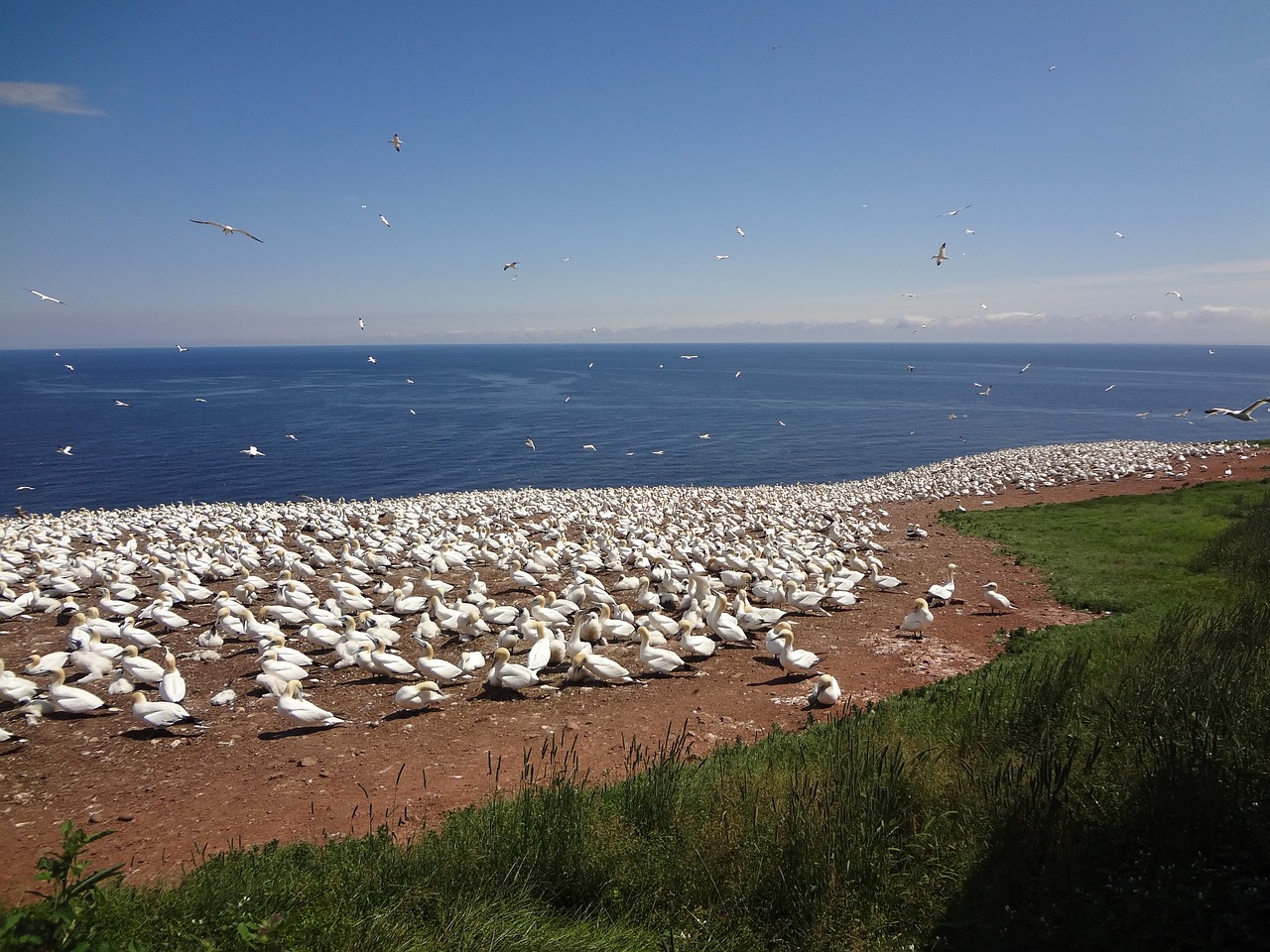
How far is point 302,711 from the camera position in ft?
29.2

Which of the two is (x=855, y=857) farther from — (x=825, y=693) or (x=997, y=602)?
(x=997, y=602)

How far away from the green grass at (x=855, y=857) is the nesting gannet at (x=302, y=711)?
3.25 meters

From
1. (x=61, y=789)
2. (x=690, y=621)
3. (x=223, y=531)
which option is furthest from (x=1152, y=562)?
(x=223, y=531)

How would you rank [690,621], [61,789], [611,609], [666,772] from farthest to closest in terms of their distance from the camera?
1. [611,609]
2. [690,621]
3. [61,789]
4. [666,772]

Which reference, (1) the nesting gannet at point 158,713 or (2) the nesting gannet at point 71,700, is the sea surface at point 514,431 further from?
(1) the nesting gannet at point 158,713

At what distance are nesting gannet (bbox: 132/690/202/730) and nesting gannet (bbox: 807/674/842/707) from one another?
839 cm

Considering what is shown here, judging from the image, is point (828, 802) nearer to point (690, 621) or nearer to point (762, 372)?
point (690, 621)

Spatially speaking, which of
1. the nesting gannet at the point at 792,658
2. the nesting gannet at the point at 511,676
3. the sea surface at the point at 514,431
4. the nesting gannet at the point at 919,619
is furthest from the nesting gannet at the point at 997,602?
the sea surface at the point at 514,431

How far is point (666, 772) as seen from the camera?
6.06 metres

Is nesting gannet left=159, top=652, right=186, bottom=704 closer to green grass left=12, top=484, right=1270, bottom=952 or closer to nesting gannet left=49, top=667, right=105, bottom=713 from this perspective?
nesting gannet left=49, top=667, right=105, bottom=713

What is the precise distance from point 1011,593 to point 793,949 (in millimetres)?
14066

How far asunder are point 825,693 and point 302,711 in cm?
691

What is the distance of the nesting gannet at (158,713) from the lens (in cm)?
895

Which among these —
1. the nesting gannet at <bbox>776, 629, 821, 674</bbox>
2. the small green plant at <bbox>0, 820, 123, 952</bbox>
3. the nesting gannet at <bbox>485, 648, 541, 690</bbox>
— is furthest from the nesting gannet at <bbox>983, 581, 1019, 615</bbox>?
the small green plant at <bbox>0, 820, 123, 952</bbox>
